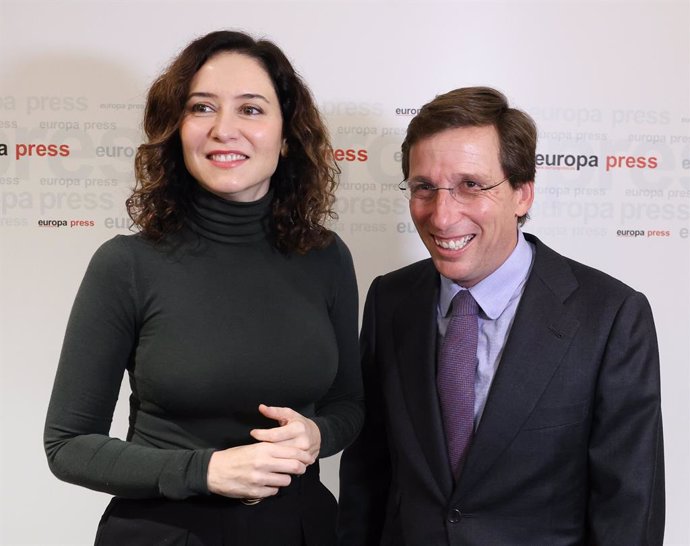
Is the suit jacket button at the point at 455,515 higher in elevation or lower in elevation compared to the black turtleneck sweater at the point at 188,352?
lower

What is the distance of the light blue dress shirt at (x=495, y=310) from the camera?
164 cm

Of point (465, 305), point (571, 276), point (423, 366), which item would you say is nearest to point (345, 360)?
point (423, 366)

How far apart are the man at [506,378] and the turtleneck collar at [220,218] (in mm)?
402

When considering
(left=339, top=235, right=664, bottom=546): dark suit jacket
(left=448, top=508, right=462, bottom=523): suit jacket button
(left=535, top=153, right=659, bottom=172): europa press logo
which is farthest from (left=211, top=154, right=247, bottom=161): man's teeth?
(left=535, top=153, right=659, bottom=172): europa press logo

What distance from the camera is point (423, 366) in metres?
1.70

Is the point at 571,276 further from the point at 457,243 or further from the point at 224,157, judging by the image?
the point at 224,157

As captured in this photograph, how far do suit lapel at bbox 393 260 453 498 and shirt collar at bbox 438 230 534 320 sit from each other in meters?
0.07

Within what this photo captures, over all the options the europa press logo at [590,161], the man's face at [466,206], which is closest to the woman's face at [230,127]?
the man's face at [466,206]

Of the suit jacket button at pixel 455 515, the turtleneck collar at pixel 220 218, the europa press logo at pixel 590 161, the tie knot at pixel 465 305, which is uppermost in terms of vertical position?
the europa press logo at pixel 590 161

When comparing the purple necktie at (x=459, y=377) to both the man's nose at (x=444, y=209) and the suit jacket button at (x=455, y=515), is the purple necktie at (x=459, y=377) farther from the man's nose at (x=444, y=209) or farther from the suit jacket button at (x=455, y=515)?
the man's nose at (x=444, y=209)

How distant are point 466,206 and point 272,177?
51 centimetres

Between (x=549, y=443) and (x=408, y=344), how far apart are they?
399 millimetres

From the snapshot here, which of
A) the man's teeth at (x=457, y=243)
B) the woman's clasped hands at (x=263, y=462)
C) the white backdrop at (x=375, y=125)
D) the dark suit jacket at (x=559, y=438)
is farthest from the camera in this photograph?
the white backdrop at (x=375, y=125)

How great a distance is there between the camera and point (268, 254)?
169 centimetres
